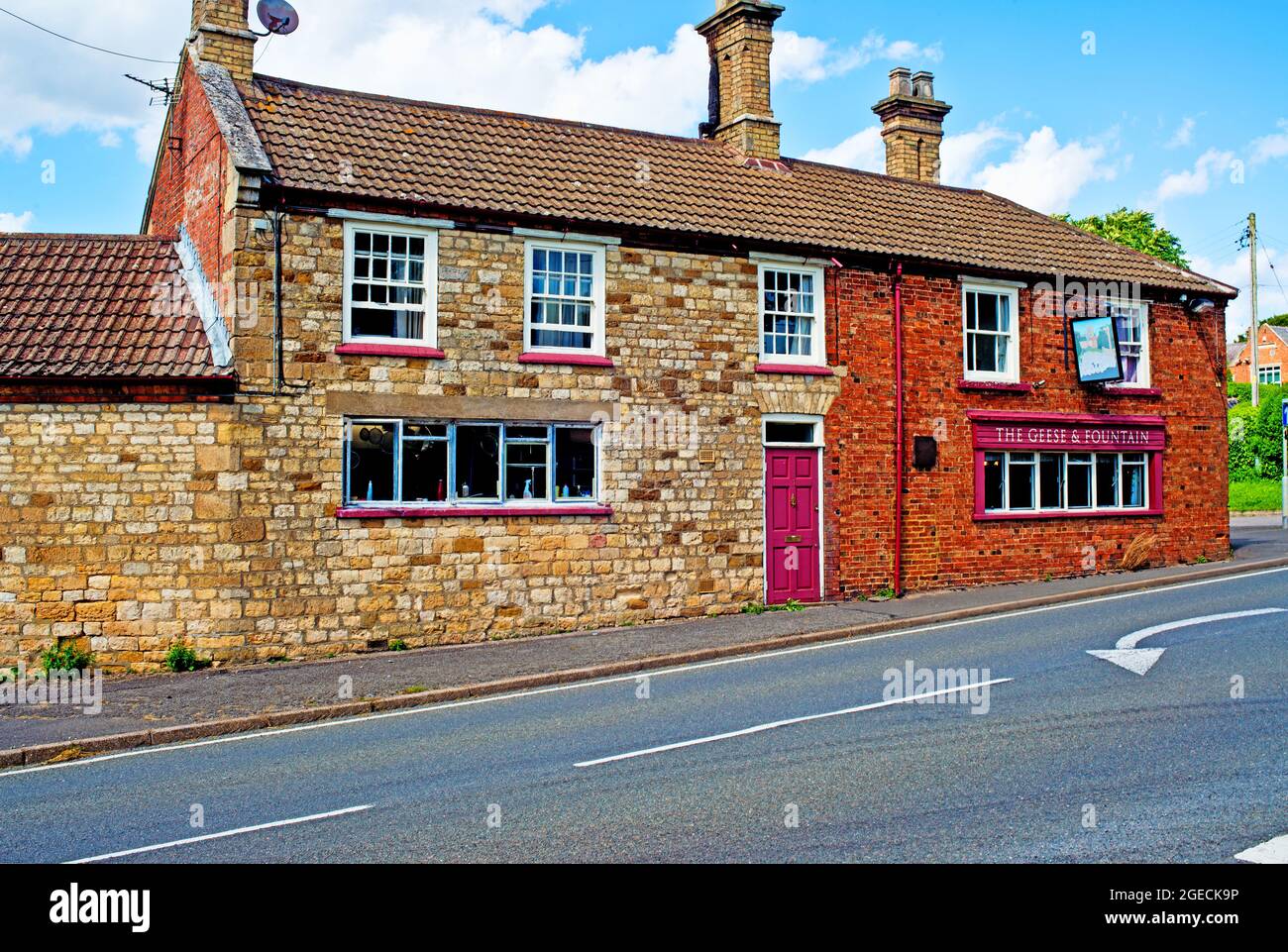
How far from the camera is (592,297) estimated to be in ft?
54.9

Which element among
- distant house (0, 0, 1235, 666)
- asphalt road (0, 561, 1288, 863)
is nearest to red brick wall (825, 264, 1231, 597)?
distant house (0, 0, 1235, 666)

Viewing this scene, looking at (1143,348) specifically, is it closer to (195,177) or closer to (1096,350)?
(1096,350)

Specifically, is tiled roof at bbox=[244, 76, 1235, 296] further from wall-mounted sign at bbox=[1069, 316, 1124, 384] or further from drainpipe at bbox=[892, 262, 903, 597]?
wall-mounted sign at bbox=[1069, 316, 1124, 384]

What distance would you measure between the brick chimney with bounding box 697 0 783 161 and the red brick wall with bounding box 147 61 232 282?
9365 millimetres

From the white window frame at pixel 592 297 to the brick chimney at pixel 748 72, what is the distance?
5179 millimetres

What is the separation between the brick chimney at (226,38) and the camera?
53.9 feet

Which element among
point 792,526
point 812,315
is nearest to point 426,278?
point 812,315

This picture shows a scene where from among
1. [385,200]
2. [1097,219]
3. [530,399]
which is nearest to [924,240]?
[530,399]

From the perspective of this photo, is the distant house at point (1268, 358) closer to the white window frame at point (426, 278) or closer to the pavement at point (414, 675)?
the pavement at point (414, 675)

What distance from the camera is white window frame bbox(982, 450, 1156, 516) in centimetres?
2038

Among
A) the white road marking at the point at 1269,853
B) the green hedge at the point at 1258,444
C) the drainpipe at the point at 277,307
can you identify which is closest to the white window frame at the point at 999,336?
the drainpipe at the point at 277,307

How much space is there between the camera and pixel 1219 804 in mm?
6793
